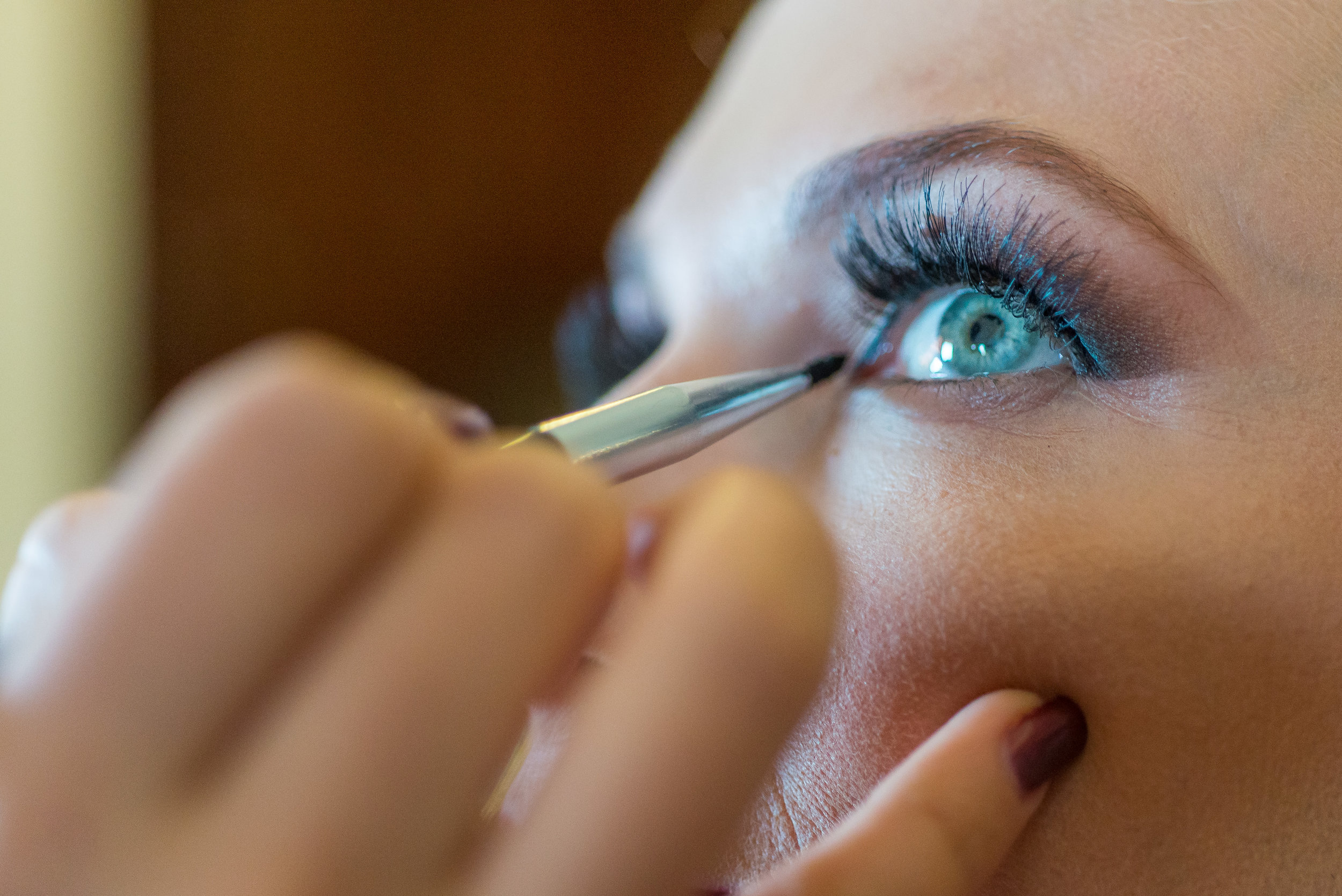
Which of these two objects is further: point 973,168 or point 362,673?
point 973,168

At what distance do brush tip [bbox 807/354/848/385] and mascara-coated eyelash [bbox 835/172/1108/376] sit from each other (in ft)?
0.15

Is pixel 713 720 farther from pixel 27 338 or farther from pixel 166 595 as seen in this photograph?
pixel 27 338

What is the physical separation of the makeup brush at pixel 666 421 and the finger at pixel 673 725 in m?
0.11

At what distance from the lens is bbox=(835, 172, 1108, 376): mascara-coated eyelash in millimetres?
440

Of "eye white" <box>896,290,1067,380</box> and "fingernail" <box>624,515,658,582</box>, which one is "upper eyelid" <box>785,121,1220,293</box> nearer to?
"eye white" <box>896,290,1067,380</box>

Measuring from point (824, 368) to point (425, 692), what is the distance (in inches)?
14.2

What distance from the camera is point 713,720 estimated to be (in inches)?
9.1

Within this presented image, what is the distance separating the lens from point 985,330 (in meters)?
0.52

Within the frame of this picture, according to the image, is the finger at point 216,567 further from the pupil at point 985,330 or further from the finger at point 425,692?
the pupil at point 985,330

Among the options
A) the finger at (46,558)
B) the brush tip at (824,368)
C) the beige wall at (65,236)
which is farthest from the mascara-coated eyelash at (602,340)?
the beige wall at (65,236)

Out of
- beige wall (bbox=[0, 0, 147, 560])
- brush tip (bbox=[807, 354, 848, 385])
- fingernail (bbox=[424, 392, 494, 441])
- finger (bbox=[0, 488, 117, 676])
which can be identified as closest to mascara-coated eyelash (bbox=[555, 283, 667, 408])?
brush tip (bbox=[807, 354, 848, 385])

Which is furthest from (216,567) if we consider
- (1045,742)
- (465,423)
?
(1045,742)

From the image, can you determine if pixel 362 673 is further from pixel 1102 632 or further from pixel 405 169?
pixel 405 169

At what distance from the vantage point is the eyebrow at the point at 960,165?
41 cm
